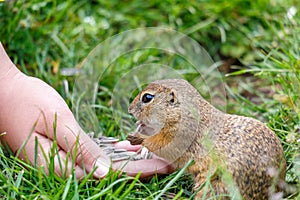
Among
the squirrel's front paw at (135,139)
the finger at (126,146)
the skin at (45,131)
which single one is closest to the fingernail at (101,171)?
the skin at (45,131)

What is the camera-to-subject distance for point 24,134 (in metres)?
2.78

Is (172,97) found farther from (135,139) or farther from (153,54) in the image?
(153,54)

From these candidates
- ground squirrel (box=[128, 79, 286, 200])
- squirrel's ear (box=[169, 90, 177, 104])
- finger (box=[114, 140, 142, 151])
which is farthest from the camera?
finger (box=[114, 140, 142, 151])

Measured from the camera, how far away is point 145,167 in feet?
8.86

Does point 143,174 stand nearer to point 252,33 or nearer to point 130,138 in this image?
point 130,138

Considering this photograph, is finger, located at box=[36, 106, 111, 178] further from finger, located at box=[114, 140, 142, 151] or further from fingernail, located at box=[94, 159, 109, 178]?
finger, located at box=[114, 140, 142, 151]

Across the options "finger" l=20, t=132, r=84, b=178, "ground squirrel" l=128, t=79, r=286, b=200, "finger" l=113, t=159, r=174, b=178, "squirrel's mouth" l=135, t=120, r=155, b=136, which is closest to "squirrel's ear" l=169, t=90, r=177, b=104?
"ground squirrel" l=128, t=79, r=286, b=200

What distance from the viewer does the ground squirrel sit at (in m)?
2.54

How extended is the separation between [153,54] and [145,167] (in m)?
1.87

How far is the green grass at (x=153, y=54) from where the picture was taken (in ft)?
8.66

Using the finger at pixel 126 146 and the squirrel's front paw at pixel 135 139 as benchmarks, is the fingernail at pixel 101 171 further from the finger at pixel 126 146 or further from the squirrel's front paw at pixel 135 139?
the finger at pixel 126 146

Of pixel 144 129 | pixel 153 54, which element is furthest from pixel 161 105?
pixel 153 54

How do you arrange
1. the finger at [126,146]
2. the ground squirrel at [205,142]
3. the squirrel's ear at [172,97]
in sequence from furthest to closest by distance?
1. the finger at [126,146]
2. the squirrel's ear at [172,97]
3. the ground squirrel at [205,142]

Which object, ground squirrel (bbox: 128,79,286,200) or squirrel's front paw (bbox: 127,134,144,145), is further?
squirrel's front paw (bbox: 127,134,144,145)
